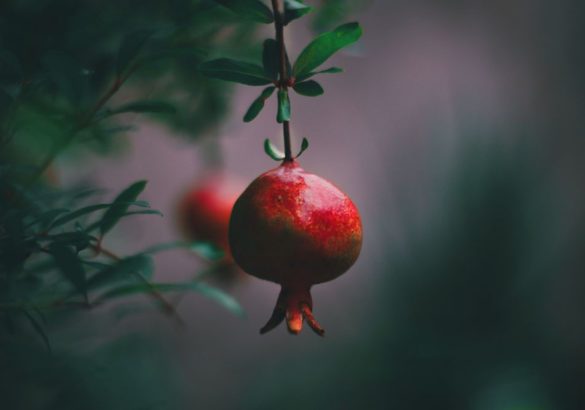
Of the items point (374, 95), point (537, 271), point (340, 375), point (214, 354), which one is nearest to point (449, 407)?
point (340, 375)

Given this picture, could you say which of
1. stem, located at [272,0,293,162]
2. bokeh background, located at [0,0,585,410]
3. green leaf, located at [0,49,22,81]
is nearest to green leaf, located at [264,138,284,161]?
stem, located at [272,0,293,162]

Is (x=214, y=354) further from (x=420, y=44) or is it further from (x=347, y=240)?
(x=347, y=240)

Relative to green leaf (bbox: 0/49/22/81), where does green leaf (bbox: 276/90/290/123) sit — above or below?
below

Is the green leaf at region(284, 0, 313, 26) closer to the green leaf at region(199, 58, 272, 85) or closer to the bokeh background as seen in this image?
the green leaf at region(199, 58, 272, 85)

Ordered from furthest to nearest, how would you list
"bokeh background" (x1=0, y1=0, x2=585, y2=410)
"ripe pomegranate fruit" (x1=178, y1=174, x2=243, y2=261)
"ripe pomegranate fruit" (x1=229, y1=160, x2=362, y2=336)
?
"bokeh background" (x1=0, y1=0, x2=585, y2=410) → "ripe pomegranate fruit" (x1=178, y1=174, x2=243, y2=261) → "ripe pomegranate fruit" (x1=229, y1=160, x2=362, y2=336)

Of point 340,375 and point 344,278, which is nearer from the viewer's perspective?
point 340,375

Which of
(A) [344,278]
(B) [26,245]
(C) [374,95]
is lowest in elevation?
(B) [26,245]

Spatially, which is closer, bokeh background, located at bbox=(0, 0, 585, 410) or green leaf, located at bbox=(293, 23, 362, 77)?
green leaf, located at bbox=(293, 23, 362, 77)

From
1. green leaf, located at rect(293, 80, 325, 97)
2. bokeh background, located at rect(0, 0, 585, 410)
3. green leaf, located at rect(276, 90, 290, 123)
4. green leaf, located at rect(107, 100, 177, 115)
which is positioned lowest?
green leaf, located at rect(276, 90, 290, 123)

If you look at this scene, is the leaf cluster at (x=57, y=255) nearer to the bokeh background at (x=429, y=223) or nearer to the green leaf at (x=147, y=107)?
the green leaf at (x=147, y=107)
